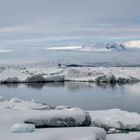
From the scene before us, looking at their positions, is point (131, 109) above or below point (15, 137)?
below

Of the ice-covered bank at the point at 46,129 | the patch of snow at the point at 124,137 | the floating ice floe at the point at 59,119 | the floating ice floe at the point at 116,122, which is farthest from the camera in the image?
the floating ice floe at the point at 116,122

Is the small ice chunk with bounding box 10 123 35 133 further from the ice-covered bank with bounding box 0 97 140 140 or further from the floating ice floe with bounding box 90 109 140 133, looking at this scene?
the floating ice floe with bounding box 90 109 140 133

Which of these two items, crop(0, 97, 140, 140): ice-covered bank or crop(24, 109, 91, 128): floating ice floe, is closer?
crop(0, 97, 140, 140): ice-covered bank

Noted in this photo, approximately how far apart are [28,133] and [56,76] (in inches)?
819

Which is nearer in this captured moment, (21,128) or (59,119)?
(21,128)

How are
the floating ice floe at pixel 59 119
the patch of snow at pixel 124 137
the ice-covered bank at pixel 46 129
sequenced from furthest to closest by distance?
the patch of snow at pixel 124 137 → the floating ice floe at pixel 59 119 → the ice-covered bank at pixel 46 129

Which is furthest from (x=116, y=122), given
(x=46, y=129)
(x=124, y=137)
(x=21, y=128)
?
(x=21, y=128)

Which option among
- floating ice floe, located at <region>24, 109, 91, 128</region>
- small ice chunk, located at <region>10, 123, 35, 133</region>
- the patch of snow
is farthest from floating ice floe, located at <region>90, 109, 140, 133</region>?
small ice chunk, located at <region>10, 123, 35, 133</region>

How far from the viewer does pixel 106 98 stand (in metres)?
15.8

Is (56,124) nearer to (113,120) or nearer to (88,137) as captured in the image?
(88,137)

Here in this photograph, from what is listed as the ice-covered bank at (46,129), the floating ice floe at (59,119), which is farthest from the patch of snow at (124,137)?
the floating ice floe at (59,119)

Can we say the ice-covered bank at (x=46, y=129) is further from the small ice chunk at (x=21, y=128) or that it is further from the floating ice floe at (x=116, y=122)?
the floating ice floe at (x=116, y=122)

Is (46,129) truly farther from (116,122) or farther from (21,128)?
(116,122)

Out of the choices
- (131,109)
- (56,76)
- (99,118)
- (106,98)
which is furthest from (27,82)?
(99,118)
